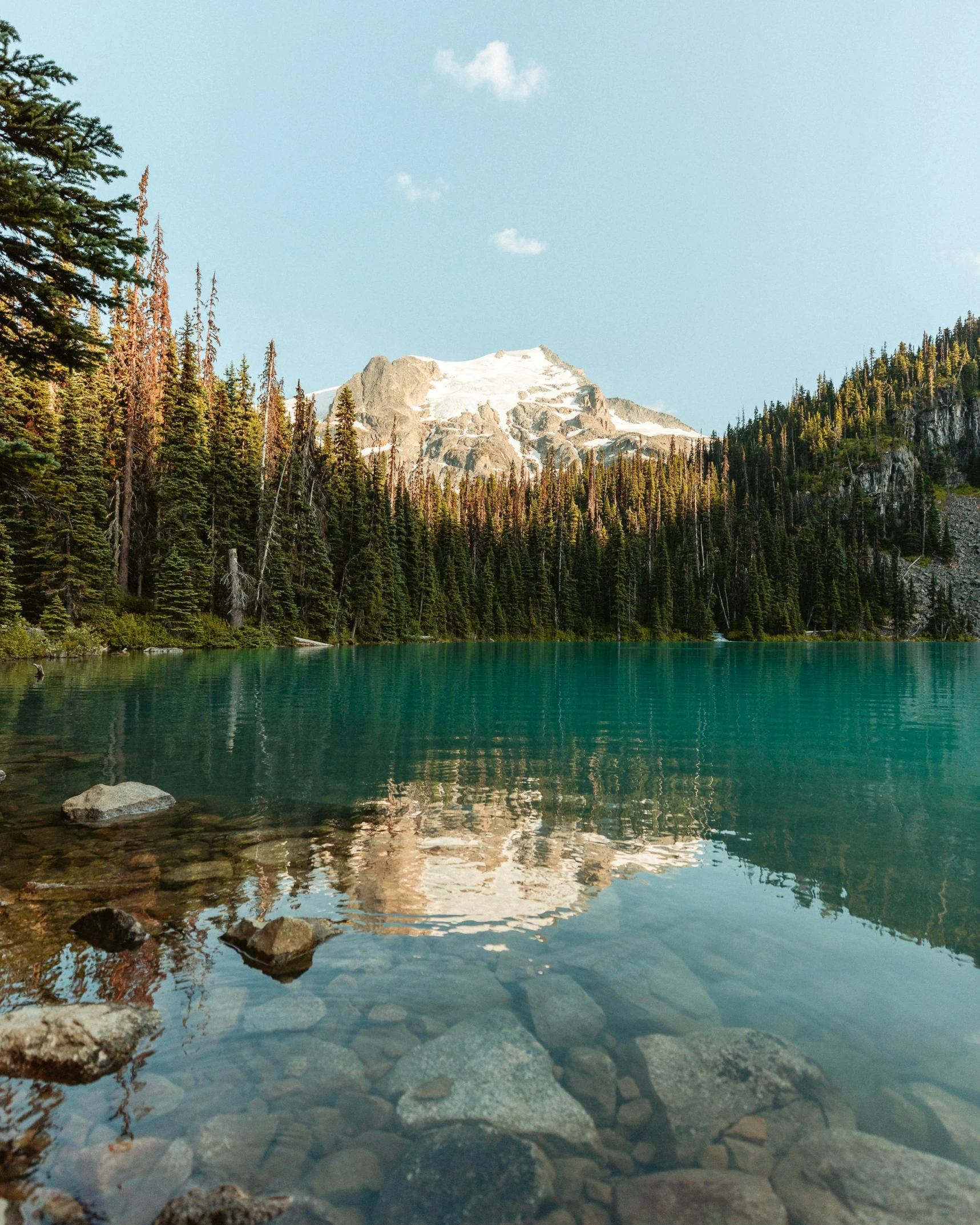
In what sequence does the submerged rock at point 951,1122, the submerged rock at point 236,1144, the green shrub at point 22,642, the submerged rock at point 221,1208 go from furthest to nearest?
the green shrub at point 22,642, the submerged rock at point 951,1122, the submerged rock at point 236,1144, the submerged rock at point 221,1208

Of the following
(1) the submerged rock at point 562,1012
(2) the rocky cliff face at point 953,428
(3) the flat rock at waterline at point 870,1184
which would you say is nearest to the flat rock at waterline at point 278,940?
(1) the submerged rock at point 562,1012

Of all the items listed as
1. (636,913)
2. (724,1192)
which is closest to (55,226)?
(636,913)

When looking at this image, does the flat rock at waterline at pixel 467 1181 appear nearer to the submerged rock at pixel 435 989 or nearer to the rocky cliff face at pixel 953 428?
the submerged rock at pixel 435 989

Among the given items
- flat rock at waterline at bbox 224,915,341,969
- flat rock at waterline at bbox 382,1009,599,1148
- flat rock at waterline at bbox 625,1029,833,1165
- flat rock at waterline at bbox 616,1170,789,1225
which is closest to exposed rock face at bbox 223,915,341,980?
flat rock at waterline at bbox 224,915,341,969

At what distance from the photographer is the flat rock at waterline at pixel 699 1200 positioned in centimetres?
350

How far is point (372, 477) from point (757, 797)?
3210 inches

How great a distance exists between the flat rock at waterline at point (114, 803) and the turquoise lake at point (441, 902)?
16.0 inches

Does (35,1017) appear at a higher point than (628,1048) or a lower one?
higher

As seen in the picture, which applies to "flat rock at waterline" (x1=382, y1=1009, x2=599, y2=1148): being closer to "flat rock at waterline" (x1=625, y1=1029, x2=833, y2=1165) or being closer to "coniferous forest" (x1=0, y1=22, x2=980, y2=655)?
"flat rock at waterline" (x1=625, y1=1029, x2=833, y2=1165)

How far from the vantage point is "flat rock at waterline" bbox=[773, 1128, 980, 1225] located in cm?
355

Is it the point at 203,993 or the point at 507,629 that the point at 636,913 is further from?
the point at 507,629

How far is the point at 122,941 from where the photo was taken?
6.41 metres

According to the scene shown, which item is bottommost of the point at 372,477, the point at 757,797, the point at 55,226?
the point at 757,797

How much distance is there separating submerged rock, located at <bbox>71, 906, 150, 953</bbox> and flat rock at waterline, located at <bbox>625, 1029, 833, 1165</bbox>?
15.5 ft
